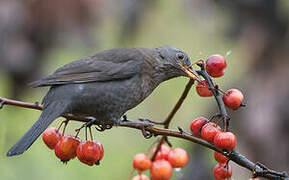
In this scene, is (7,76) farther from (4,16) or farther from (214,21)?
(214,21)

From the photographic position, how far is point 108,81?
4.05 m

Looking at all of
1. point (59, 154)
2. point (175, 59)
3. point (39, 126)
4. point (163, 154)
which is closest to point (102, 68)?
point (175, 59)

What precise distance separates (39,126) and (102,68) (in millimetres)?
986

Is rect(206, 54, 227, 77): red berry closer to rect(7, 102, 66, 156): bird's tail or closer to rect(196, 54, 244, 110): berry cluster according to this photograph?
rect(196, 54, 244, 110): berry cluster

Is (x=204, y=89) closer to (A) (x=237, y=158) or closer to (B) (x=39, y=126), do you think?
(A) (x=237, y=158)

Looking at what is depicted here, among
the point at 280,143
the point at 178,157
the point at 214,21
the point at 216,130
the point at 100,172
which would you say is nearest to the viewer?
the point at 216,130

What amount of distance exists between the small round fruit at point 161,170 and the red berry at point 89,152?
360 mm

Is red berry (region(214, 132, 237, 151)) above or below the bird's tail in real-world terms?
above

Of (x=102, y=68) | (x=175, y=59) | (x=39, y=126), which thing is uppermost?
(x=175, y=59)

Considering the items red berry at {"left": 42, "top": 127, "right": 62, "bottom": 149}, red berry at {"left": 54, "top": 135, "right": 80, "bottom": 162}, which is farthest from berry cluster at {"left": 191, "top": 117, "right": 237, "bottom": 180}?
red berry at {"left": 42, "top": 127, "right": 62, "bottom": 149}

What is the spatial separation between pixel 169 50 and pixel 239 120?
1083 mm

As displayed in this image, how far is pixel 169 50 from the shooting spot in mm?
4363

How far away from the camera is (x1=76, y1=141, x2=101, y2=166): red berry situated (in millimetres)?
2930

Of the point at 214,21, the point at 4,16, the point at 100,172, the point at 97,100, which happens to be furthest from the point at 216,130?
the point at 100,172
